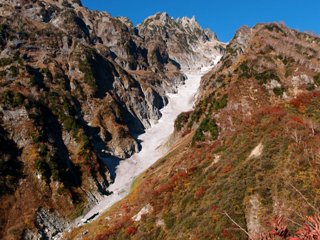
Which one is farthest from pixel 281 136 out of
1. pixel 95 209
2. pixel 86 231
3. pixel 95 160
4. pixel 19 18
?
pixel 19 18

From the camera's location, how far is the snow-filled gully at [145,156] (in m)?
81.5

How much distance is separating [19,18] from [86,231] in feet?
429

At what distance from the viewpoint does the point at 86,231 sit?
2397 inches

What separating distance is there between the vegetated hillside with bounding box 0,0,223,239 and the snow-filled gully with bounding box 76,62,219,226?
3.34m

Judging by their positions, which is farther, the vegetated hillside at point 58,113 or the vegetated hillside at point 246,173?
the vegetated hillside at point 58,113

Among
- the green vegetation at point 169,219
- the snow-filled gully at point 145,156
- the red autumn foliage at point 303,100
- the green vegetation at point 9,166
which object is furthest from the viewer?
the snow-filled gully at point 145,156

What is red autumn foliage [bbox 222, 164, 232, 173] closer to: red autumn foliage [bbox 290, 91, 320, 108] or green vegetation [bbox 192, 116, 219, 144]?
red autumn foliage [bbox 290, 91, 320, 108]

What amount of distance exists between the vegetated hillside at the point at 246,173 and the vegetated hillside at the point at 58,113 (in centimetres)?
1803

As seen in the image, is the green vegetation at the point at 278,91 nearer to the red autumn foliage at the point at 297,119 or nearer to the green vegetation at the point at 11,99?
the red autumn foliage at the point at 297,119

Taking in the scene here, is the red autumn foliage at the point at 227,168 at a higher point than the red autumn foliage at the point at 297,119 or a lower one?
higher

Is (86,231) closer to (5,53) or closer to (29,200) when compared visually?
(29,200)

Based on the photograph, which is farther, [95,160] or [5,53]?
[5,53]

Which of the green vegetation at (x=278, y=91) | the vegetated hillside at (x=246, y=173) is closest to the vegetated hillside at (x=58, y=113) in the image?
the vegetated hillside at (x=246, y=173)

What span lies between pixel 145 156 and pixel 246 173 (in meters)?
78.5
